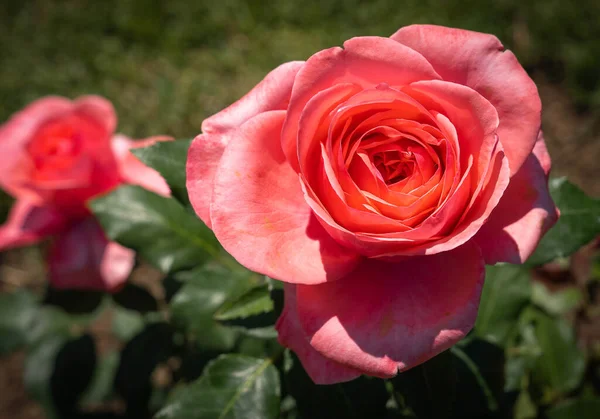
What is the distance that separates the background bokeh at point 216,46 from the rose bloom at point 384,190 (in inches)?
82.9

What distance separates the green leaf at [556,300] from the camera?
1784mm

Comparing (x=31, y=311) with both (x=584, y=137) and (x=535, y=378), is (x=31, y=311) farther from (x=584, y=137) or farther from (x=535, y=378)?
(x=584, y=137)

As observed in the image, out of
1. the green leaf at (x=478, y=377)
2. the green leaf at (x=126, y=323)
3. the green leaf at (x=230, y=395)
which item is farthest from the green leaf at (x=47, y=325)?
the green leaf at (x=478, y=377)

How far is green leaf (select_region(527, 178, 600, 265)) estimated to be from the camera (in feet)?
3.11

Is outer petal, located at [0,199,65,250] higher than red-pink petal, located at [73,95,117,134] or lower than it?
lower

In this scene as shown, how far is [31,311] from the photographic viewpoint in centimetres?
183

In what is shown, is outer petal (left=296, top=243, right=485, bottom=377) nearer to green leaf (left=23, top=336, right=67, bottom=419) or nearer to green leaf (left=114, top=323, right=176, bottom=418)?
green leaf (left=114, top=323, right=176, bottom=418)

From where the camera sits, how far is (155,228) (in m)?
1.26

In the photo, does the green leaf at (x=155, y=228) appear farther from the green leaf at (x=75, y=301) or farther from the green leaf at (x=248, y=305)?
the green leaf at (x=75, y=301)

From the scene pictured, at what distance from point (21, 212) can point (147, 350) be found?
0.51m

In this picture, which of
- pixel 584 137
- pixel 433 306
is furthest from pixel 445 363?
pixel 584 137

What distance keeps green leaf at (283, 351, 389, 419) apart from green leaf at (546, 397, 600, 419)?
24.7 inches

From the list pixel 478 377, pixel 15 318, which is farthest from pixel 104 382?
pixel 478 377

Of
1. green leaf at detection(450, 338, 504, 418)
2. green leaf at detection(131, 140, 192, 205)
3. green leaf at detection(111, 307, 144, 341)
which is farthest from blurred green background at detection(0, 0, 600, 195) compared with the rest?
green leaf at detection(131, 140, 192, 205)
